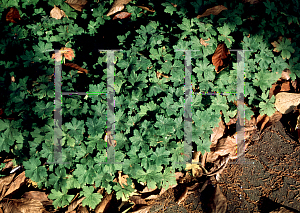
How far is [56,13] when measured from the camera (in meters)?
3.29

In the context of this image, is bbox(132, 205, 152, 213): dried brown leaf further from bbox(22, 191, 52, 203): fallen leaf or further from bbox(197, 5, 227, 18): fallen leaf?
bbox(197, 5, 227, 18): fallen leaf

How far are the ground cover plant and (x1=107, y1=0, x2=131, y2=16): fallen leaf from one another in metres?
0.01

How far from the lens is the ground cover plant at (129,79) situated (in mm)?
2381

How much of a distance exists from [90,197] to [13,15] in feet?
9.48

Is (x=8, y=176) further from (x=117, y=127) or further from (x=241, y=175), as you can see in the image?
(x=241, y=175)

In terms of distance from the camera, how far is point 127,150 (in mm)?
2365

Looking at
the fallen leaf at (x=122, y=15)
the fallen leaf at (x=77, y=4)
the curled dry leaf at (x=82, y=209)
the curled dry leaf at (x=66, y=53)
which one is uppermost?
the fallen leaf at (x=77, y=4)

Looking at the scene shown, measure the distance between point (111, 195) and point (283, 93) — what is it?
9.04 ft

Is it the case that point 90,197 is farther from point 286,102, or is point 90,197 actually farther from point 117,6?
point 286,102

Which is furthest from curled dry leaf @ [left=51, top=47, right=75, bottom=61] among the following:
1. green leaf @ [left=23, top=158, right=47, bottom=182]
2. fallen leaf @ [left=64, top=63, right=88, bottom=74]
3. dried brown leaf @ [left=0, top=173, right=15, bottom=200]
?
dried brown leaf @ [left=0, top=173, right=15, bottom=200]

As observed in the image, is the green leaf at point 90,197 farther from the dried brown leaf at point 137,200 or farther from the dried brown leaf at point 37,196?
the dried brown leaf at point 37,196

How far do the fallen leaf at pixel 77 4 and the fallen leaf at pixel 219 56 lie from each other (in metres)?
2.10

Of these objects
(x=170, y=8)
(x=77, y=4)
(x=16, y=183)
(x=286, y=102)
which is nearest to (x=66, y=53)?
(x=77, y=4)

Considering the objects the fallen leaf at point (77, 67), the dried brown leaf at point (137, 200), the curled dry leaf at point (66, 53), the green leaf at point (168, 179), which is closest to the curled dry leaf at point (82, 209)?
the dried brown leaf at point (137, 200)
